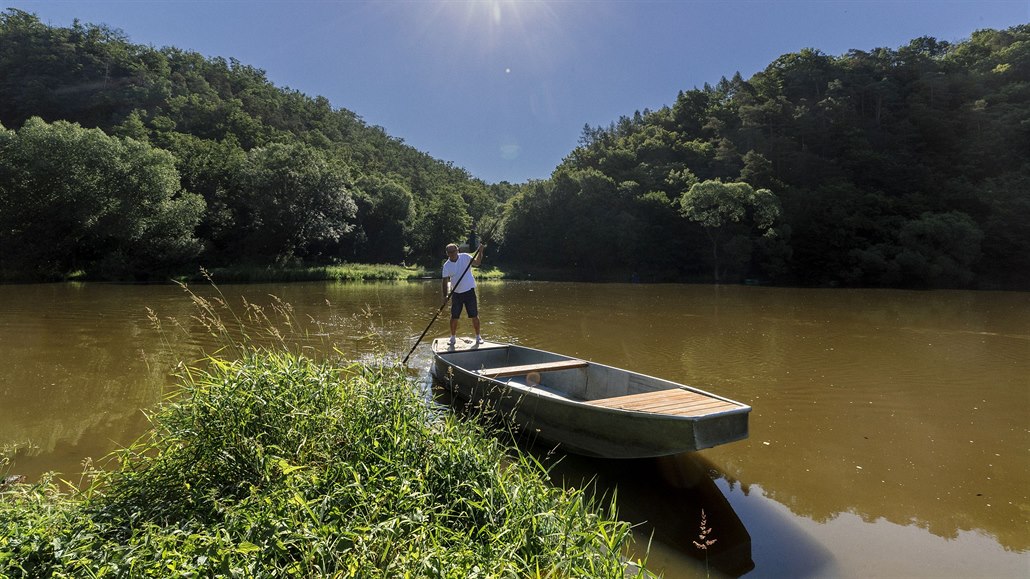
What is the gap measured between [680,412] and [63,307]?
2103 centimetres

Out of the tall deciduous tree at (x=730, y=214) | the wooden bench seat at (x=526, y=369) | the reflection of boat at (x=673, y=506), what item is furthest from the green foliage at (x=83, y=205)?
the tall deciduous tree at (x=730, y=214)

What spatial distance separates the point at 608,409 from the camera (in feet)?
14.7

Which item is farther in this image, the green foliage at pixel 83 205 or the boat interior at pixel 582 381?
the green foliage at pixel 83 205

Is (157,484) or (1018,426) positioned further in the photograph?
(1018,426)

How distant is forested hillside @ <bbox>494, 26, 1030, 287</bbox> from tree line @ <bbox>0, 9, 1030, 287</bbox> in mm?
182

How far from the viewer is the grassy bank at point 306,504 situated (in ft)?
7.07

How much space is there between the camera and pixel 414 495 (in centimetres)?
258

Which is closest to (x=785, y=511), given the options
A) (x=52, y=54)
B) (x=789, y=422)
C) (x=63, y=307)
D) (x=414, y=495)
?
(x=789, y=422)

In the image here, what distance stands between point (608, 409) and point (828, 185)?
4708cm

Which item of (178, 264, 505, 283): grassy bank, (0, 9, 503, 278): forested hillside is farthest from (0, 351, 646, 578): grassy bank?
(0, 9, 503, 278): forested hillside

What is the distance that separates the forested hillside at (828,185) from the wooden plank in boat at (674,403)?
1541 inches

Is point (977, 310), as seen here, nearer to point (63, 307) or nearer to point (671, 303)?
point (671, 303)

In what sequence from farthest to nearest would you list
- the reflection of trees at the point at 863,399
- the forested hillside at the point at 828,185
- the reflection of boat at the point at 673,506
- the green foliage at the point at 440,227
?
the green foliage at the point at 440,227
the forested hillside at the point at 828,185
the reflection of trees at the point at 863,399
the reflection of boat at the point at 673,506

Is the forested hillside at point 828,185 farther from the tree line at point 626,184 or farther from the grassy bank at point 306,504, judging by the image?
the grassy bank at point 306,504
